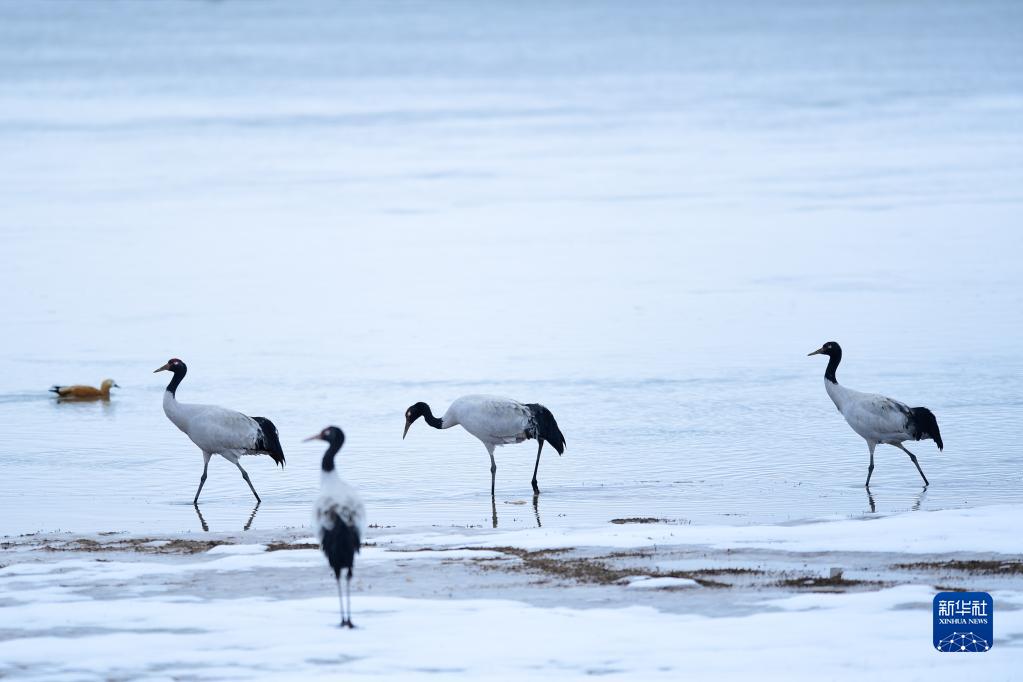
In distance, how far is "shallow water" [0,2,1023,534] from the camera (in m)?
17.9

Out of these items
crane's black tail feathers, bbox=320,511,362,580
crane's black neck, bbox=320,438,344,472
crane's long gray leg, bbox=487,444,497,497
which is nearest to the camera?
crane's black tail feathers, bbox=320,511,362,580

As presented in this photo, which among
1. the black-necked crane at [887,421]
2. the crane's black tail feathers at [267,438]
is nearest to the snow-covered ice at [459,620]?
the black-necked crane at [887,421]

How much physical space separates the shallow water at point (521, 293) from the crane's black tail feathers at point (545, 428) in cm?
44

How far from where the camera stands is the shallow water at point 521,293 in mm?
17891

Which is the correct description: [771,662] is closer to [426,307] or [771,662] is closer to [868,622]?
[868,622]

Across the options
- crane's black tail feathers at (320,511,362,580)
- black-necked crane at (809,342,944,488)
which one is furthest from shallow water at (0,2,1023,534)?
crane's black tail feathers at (320,511,362,580)

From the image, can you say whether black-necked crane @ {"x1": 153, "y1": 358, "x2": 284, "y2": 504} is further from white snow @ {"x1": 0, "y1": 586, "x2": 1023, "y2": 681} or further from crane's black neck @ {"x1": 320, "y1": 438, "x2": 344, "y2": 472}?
crane's black neck @ {"x1": 320, "y1": 438, "x2": 344, "y2": 472}

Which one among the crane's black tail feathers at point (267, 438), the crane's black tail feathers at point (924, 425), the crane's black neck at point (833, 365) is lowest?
the crane's black tail feathers at point (267, 438)

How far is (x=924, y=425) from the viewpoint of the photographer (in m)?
17.2

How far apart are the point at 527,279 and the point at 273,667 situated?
22244 mm

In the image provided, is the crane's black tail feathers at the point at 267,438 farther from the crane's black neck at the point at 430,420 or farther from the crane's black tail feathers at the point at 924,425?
the crane's black tail feathers at the point at 924,425

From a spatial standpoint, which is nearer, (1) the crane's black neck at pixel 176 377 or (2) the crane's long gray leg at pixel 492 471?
(2) the crane's long gray leg at pixel 492 471

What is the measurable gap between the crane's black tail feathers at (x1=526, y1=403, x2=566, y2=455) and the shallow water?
17.5 inches

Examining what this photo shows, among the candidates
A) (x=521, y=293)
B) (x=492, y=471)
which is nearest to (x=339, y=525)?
(x=492, y=471)
